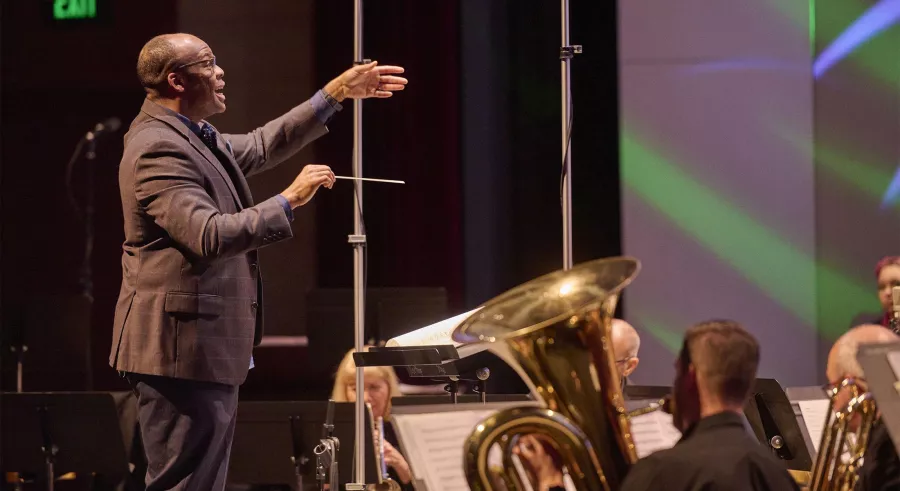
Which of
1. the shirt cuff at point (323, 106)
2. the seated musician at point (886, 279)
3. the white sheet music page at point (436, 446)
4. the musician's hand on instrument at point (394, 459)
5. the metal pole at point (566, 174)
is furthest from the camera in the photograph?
the seated musician at point (886, 279)

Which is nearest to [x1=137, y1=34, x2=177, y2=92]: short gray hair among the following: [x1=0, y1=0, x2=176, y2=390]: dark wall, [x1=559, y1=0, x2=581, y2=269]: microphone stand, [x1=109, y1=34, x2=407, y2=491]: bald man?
[x1=109, y1=34, x2=407, y2=491]: bald man

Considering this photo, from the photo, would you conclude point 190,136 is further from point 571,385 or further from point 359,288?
point 571,385

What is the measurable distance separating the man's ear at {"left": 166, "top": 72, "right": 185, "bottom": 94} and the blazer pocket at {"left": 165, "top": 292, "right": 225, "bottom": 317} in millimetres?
564

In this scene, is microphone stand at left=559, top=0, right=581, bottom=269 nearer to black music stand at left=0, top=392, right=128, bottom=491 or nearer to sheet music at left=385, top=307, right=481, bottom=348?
sheet music at left=385, top=307, right=481, bottom=348

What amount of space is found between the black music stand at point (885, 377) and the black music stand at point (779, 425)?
1.54 m

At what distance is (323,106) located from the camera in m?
3.36

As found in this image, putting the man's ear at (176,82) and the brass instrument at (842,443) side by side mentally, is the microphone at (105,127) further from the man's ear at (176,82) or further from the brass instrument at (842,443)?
the brass instrument at (842,443)

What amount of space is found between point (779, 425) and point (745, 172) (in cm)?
250

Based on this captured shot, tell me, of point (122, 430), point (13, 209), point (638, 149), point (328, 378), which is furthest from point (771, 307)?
point (13, 209)

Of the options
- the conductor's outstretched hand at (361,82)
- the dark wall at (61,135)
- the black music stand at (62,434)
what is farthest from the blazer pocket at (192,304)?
the dark wall at (61,135)

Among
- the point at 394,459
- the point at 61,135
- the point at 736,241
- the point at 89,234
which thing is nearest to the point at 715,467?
the point at 394,459

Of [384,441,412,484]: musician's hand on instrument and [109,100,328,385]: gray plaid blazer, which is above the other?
[109,100,328,385]: gray plaid blazer

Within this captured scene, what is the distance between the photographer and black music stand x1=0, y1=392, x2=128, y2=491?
462cm

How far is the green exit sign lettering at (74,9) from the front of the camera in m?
6.93
